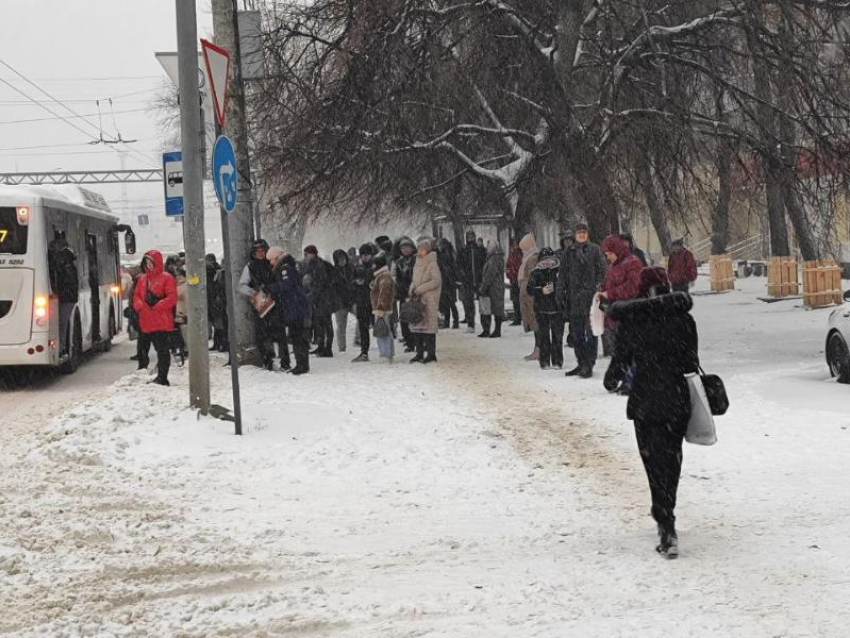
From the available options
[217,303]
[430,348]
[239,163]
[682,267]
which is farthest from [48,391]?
[682,267]

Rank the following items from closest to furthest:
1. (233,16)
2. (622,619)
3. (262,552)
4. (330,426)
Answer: (622,619)
(262,552)
(330,426)
(233,16)

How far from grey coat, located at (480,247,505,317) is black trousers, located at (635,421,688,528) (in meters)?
14.8

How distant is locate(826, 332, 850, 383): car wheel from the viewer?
44.8 feet

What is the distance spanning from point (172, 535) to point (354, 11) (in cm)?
1179

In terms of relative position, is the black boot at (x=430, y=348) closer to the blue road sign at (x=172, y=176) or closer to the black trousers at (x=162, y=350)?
the black trousers at (x=162, y=350)

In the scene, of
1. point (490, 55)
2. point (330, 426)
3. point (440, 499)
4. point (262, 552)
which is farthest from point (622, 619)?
point (490, 55)

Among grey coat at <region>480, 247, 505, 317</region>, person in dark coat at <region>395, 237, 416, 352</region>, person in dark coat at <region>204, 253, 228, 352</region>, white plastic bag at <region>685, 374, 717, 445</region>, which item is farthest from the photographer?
grey coat at <region>480, 247, 505, 317</region>

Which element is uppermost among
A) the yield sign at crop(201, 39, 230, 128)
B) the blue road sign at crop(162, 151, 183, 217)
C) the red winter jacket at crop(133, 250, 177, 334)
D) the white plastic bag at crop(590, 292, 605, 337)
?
the yield sign at crop(201, 39, 230, 128)

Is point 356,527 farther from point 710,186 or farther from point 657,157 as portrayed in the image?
point 710,186

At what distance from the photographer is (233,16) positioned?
16.9 metres

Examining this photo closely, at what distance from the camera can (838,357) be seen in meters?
13.9

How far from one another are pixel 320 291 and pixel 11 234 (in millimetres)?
4662

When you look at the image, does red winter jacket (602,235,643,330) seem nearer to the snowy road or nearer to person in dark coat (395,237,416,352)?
the snowy road

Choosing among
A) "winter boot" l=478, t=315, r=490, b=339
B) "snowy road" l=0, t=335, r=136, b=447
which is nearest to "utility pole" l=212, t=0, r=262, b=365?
"snowy road" l=0, t=335, r=136, b=447
